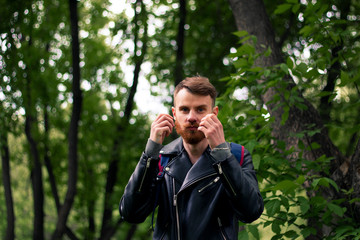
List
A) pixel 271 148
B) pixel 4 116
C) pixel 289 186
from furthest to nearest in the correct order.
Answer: pixel 4 116 → pixel 271 148 → pixel 289 186

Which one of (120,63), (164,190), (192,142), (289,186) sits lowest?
(289,186)

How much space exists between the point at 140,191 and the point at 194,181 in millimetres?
310

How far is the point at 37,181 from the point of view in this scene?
10383 millimetres

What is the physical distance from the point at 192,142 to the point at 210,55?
27.1 ft

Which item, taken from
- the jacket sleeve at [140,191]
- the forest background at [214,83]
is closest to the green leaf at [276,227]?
the forest background at [214,83]

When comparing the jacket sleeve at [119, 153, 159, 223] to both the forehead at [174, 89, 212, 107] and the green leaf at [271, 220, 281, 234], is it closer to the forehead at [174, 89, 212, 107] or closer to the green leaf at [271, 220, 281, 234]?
the forehead at [174, 89, 212, 107]

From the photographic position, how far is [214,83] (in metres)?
9.21

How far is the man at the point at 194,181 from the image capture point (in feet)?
6.98

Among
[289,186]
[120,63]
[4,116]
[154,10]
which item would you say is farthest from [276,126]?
[120,63]

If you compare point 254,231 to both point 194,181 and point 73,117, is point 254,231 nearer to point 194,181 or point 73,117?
point 194,181

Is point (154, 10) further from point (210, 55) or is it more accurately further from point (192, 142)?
point (192, 142)

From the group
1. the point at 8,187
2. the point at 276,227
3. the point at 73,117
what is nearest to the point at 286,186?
the point at 276,227

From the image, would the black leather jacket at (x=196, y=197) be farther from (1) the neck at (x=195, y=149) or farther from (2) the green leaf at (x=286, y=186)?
(2) the green leaf at (x=286, y=186)

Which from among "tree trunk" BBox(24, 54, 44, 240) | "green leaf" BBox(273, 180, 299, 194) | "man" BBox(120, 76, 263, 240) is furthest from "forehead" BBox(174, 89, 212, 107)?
"tree trunk" BBox(24, 54, 44, 240)
